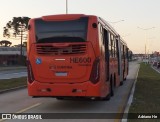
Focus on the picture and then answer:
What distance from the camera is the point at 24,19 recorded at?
357ft

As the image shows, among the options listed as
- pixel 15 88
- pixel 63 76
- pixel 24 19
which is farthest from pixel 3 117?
pixel 24 19

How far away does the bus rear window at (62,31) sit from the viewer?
1470 cm

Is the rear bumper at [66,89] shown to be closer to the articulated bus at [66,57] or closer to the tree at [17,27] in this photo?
the articulated bus at [66,57]

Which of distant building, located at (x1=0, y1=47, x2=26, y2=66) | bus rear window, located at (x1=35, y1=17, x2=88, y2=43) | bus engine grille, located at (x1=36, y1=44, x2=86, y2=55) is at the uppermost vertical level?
bus rear window, located at (x1=35, y1=17, x2=88, y2=43)

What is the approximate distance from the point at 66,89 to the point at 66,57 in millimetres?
1066

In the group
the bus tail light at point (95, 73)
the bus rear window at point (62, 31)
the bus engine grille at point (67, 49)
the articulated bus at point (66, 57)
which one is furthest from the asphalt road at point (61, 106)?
the bus rear window at point (62, 31)

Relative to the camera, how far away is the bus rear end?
1452cm

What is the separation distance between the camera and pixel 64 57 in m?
14.7

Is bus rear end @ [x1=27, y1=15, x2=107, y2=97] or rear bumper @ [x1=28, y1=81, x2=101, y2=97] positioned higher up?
bus rear end @ [x1=27, y1=15, x2=107, y2=97]

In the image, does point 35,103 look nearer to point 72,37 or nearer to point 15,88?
point 72,37

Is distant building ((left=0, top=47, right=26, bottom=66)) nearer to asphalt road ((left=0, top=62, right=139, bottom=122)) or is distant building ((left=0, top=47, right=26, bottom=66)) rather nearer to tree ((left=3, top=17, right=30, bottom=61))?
tree ((left=3, top=17, right=30, bottom=61))

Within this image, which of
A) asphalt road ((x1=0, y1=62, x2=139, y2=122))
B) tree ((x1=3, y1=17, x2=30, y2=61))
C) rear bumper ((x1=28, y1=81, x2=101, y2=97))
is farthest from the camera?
tree ((x1=3, y1=17, x2=30, y2=61))

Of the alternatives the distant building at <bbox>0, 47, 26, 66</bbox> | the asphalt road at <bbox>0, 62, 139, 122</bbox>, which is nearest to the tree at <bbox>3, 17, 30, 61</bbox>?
the distant building at <bbox>0, 47, 26, 66</bbox>

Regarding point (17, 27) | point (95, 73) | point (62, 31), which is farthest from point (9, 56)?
point (95, 73)
